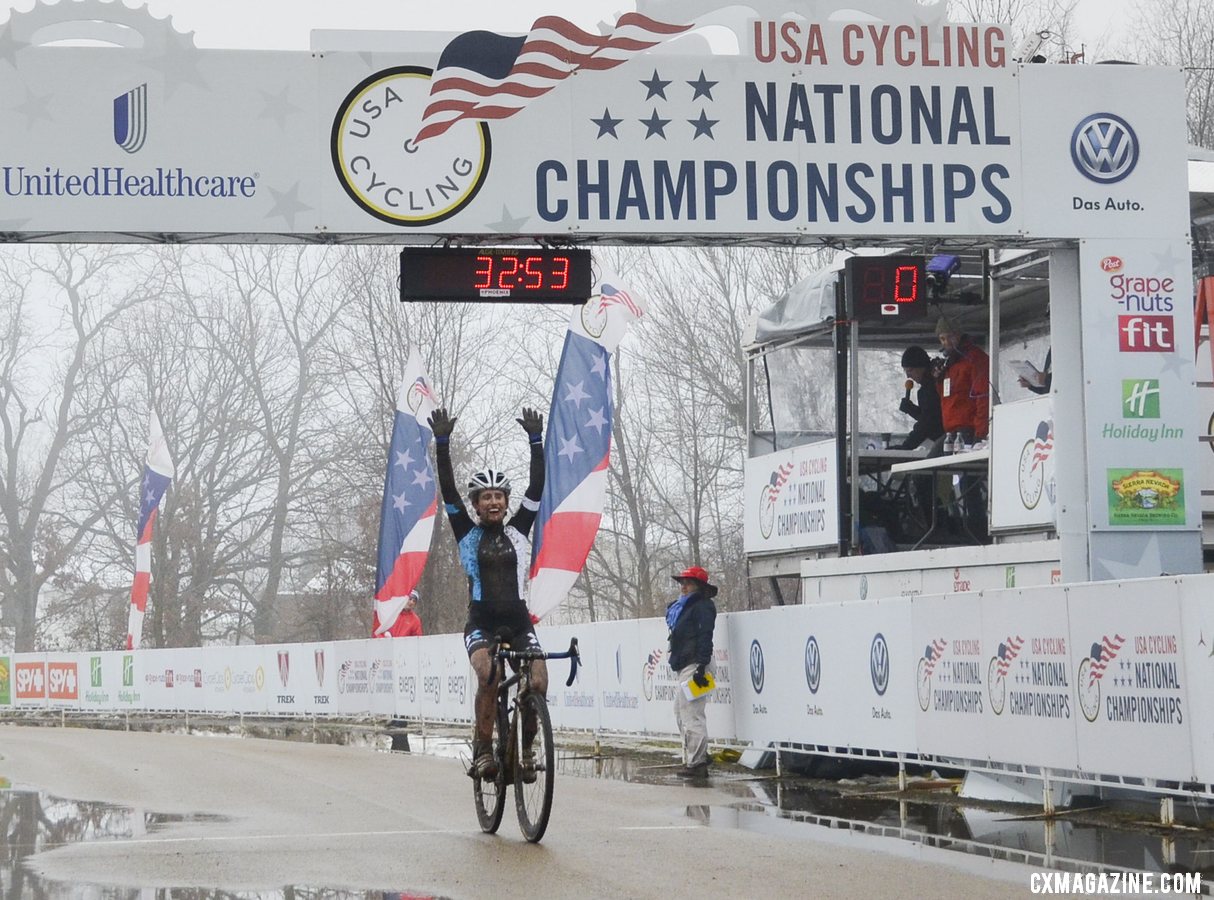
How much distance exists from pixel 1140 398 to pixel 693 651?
4739mm

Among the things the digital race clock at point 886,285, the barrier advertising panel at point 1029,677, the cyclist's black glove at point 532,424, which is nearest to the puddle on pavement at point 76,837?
the cyclist's black glove at point 532,424

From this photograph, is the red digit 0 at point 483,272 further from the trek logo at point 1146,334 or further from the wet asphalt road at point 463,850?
the trek logo at point 1146,334

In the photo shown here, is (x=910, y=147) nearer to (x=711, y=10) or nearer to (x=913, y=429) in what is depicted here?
(x=711, y=10)

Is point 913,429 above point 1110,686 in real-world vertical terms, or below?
above

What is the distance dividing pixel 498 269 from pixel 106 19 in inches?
155

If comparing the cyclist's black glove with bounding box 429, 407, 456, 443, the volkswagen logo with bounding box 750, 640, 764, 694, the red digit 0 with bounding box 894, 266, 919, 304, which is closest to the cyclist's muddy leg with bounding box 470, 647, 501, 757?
the cyclist's black glove with bounding box 429, 407, 456, 443

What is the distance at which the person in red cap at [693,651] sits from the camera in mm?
16625

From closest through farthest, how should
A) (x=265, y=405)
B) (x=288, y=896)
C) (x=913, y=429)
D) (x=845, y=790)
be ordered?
1. (x=288, y=896)
2. (x=845, y=790)
3. (x=913, y=429)
4. (x=265, y=405)

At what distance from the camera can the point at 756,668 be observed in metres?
16.7

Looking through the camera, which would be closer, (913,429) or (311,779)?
(311,779)

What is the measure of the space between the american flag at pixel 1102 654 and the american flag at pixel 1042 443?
222 inches

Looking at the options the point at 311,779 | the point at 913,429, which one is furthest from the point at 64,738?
the point at 913,429

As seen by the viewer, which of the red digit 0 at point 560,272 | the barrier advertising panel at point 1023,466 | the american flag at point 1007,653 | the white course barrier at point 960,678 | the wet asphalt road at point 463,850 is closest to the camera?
the wet asphalt road at point 463,850

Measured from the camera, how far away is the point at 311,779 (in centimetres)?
1664
